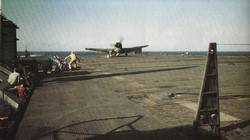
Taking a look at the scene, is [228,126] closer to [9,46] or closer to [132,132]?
[132,132]

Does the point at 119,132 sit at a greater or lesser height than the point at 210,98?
lesser

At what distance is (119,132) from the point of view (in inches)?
234

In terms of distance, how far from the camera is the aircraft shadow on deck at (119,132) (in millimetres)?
5562

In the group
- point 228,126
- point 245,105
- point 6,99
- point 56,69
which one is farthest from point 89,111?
point 56,69

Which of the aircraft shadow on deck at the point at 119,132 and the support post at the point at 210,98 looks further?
the support post at the point at 210,98

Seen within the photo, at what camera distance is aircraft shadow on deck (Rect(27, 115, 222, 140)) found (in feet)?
18.2

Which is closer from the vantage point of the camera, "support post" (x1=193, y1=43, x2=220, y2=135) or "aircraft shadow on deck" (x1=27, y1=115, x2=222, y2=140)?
"aircraft shadow on deck" (x1=27, y1=115, x2=222, y2=140)

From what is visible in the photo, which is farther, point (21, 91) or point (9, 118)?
point (21, 91)

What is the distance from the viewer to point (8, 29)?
75.0 feet

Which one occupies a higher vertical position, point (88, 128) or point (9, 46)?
point (9, 46)

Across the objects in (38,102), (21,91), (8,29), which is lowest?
(38,102)

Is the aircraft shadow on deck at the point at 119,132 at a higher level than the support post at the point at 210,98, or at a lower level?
lower

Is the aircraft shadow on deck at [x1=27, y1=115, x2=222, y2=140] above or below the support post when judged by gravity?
below

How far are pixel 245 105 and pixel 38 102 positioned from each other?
865 centimetres
